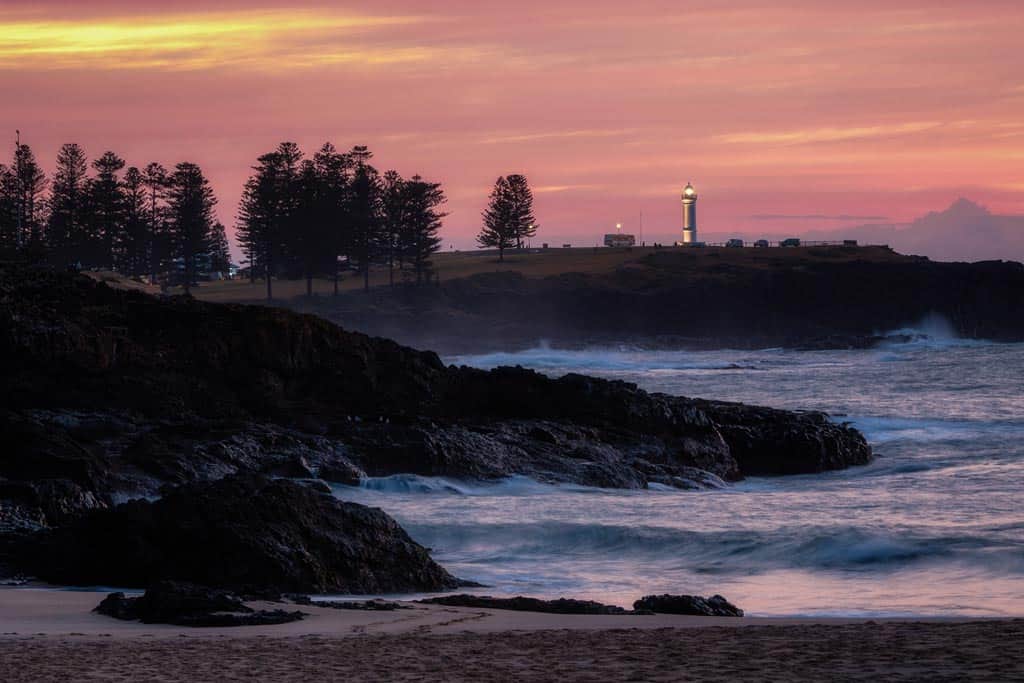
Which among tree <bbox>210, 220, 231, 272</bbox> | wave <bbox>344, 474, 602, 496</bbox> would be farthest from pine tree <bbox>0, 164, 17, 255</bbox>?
wave <bbox>344, 474, 602, 496</bbox>

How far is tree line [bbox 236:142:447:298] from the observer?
315ft

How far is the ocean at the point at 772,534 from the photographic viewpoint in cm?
1422

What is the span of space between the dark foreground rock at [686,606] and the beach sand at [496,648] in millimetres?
337

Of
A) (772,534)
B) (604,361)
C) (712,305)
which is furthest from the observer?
(712,305)

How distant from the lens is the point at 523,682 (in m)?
7.55

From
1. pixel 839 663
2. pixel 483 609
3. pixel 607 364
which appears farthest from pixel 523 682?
pixel 607 364

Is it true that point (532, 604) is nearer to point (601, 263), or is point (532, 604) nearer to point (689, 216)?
point (601, 263)

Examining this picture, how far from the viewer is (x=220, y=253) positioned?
136 m

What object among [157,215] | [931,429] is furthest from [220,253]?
[931,429]

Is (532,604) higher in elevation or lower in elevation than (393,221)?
lower

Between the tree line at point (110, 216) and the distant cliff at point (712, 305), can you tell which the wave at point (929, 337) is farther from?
the tree line at point (110, 216)

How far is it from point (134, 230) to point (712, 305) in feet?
138

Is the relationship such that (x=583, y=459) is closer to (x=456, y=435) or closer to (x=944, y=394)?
(x=456, y=435)

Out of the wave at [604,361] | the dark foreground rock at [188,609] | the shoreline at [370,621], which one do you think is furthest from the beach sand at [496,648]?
the wave at [604,361]
